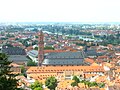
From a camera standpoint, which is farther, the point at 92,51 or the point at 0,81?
the point at 92,51

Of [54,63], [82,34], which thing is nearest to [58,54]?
[54,63]

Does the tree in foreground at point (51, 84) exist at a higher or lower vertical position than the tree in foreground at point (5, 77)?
lower

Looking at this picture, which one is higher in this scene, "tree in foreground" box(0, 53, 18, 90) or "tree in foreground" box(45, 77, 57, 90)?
→ "tree in foreground" box(0, 53, 18, 90)

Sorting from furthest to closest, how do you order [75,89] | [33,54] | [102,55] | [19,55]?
[102,55]
[33,54]
[19,55]
[75,89]

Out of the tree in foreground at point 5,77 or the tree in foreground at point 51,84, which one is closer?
the tree in foreground at point 5,77

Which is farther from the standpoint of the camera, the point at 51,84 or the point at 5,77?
the point at 51,84

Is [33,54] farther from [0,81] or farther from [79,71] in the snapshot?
[0,81]

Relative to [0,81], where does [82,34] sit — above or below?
below

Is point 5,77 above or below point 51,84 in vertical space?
above

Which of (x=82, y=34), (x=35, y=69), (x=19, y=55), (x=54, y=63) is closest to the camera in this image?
(x=35, y=69)

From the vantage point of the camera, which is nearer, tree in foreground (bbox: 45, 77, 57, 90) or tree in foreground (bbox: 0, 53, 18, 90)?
tree in foreground (bbox: 0, 53, 18, 90)
